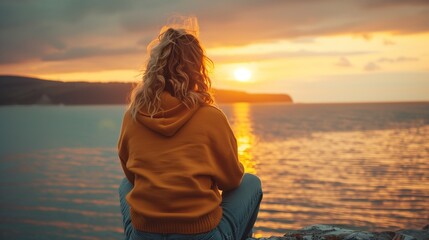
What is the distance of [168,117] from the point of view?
3.33 meters

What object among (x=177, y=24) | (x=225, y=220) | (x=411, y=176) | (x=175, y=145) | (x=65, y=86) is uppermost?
(x=177, y=24)

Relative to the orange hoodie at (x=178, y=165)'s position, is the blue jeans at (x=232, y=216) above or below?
below

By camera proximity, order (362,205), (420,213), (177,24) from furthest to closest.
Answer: (362,205) < (420,213) < (177,24)

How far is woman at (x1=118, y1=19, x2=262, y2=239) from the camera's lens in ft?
10.5

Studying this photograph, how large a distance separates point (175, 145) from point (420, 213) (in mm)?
14721

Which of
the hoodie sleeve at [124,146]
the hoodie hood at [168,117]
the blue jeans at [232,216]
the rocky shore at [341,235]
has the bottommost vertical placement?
the rocky shore at [341,235]

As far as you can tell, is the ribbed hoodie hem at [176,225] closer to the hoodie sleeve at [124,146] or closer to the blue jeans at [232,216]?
the blue jeans at [232,216]

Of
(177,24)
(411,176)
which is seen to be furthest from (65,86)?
(177,24)

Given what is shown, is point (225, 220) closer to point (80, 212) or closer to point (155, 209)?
point (155, 209)

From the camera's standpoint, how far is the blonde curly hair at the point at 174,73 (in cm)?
341

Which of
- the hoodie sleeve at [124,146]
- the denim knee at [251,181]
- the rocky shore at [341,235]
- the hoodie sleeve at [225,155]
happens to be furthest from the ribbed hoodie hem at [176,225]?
the rocky shore at [341,235]

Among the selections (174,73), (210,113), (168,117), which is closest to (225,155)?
(210,113)

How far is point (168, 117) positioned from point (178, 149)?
26 centimetres

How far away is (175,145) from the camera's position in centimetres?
328
